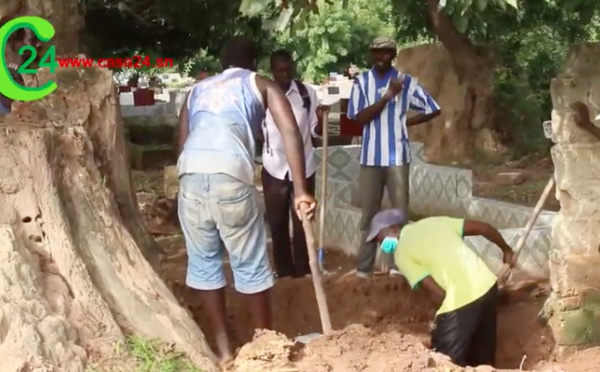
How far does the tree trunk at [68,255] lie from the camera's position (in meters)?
3.42

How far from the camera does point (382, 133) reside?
661 cm

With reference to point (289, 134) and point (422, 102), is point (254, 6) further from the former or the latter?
point (422, 102)

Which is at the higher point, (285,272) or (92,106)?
(92,106)

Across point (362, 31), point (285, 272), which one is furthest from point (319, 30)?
point (285, 272)

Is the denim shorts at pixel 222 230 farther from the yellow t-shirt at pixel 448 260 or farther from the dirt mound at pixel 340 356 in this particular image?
the yellow t-shirt at pixel 448 260

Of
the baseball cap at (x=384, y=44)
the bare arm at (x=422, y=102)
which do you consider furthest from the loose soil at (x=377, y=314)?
the baseball cap at (x=384, y=44)

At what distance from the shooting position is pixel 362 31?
30641 mm

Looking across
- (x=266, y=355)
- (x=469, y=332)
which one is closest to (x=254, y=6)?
(x=266, y=355)

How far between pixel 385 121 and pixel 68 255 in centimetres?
328

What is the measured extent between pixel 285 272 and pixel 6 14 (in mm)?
2905

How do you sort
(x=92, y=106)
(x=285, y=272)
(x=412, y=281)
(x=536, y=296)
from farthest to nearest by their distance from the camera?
1. (x=285, y=272)
2. (x=536, y=296)
3. (x=412, y=281)
4. (x=92, y=106)

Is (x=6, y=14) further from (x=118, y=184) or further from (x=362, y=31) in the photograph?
(x=362, y=31)

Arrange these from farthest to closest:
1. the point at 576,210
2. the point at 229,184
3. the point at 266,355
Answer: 1. the point at 576,210
2. the point at 229,184
3. the point at 266,355

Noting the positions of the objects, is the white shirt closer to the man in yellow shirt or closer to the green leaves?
the man in yellow shirt
